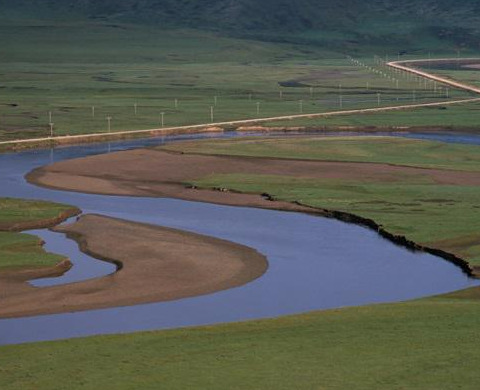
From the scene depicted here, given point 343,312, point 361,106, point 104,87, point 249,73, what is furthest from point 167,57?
point 343,312

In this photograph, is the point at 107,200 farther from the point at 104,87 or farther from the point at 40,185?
the point at 104,87

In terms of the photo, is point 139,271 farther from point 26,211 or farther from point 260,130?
point 260,130

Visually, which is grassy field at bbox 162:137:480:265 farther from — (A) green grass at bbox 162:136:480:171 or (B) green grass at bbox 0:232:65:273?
(B) green grass at bbox 0:232:65:273

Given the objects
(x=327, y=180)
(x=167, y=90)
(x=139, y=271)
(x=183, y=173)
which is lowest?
(x=167, y=90)

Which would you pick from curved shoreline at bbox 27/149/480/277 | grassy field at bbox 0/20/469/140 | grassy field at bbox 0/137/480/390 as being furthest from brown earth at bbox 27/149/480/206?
grassy field at bbox 0/137/480/390

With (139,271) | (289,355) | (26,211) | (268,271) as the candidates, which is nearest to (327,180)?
(26,211)

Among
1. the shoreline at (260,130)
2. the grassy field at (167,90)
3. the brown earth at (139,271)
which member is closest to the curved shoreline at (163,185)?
the brown earth at (139,271)

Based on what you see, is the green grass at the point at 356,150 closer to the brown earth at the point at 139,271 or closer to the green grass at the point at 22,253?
the brown earth at the point at 139,271
